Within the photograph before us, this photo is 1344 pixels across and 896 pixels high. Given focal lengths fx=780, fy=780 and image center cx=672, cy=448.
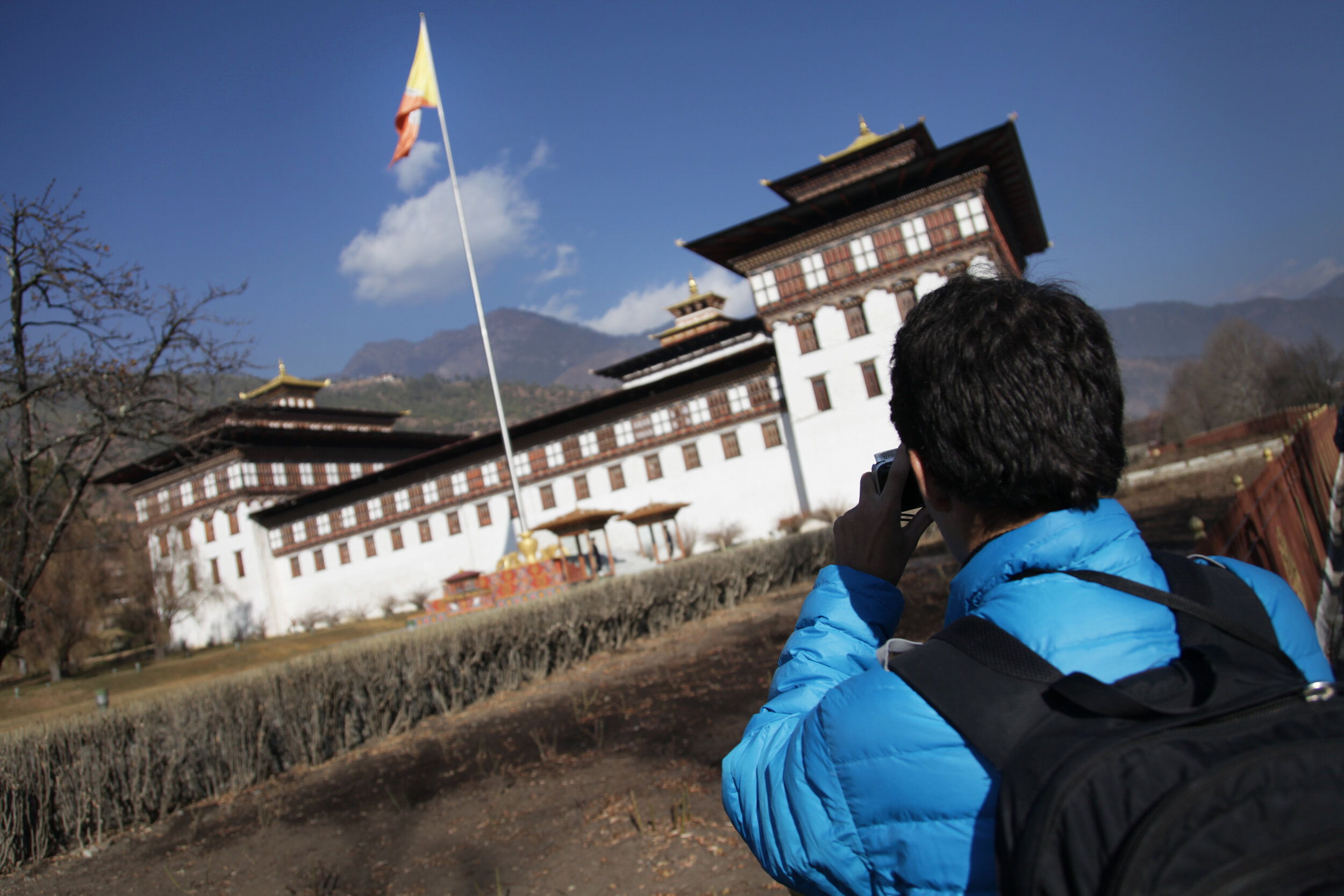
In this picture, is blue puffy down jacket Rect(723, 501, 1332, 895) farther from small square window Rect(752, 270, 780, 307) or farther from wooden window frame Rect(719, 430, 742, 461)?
wooden window frame Rect(719, 430, 742, 461)

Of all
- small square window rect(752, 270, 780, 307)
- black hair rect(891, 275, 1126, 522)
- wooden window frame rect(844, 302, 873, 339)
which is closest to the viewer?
black hair rect(891, 275, 1126, 522)

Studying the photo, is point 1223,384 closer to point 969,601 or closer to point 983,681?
point 969,601

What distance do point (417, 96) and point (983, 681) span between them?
29.5 m

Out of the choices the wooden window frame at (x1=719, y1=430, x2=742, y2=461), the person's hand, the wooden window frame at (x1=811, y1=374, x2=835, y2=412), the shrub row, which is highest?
the wooden window frame at (x1=811, y1=374, x2=835, y2=412)

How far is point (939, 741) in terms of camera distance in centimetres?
91

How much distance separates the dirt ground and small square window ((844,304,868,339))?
80.4 ft

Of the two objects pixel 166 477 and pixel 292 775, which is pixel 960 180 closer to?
pixel 292 775

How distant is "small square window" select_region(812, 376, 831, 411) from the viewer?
33062mm

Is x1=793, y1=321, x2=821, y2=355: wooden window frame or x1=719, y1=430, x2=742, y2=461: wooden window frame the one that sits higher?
x1=793, y1=321, x2=821, y2=355: wooden window frame

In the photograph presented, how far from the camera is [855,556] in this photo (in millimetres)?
1298

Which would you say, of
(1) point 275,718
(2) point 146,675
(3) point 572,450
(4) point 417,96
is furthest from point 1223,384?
(1) point 275,718

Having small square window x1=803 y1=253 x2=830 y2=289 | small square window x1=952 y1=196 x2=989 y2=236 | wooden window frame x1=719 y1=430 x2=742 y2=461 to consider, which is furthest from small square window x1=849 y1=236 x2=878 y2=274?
wooden window frame x1=719 y1=430 x2=742 y2=461

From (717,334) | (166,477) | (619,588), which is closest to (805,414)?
(717,334)

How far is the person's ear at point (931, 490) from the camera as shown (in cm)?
115
